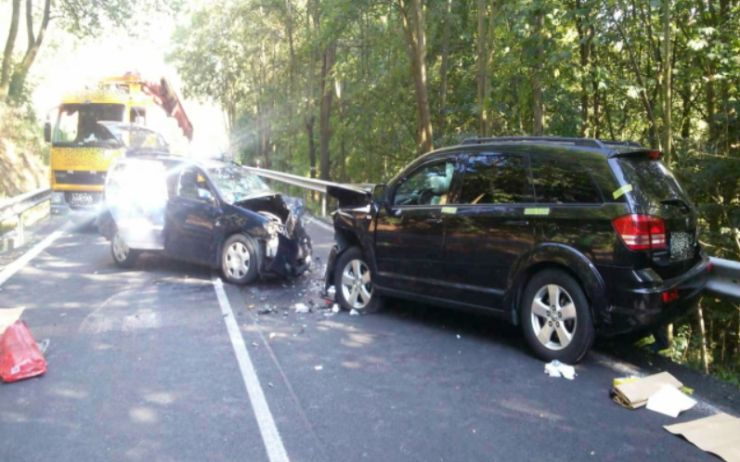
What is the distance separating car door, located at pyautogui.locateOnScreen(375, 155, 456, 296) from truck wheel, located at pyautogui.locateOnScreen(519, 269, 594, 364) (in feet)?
3.52

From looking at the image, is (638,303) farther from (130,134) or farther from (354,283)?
(130,134)

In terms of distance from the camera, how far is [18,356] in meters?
5.21

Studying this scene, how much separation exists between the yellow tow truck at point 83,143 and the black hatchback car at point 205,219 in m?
6.09

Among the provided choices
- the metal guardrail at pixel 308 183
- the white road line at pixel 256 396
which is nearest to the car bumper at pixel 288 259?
the white road line at pixel 256 396

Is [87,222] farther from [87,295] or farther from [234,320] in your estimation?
[234,320]

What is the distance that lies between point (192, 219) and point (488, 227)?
4960mm

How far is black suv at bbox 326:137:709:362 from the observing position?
5.09 metres

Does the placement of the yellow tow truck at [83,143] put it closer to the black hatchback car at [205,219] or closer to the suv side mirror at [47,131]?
the suv side mirror at [47,131]

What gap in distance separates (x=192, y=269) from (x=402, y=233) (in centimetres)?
441

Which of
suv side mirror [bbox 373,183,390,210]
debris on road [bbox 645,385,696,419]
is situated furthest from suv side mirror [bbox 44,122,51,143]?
debris on road [bbox 645,385,696,419]

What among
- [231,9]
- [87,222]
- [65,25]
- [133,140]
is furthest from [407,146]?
[231,9]

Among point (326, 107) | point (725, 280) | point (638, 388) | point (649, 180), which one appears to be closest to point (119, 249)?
point (649, 180)

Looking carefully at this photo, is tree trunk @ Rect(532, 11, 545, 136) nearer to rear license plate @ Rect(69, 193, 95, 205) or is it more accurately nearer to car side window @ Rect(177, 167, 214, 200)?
car side window @ Rect(177, 167, 214, 200)

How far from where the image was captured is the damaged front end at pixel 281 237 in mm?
8695
